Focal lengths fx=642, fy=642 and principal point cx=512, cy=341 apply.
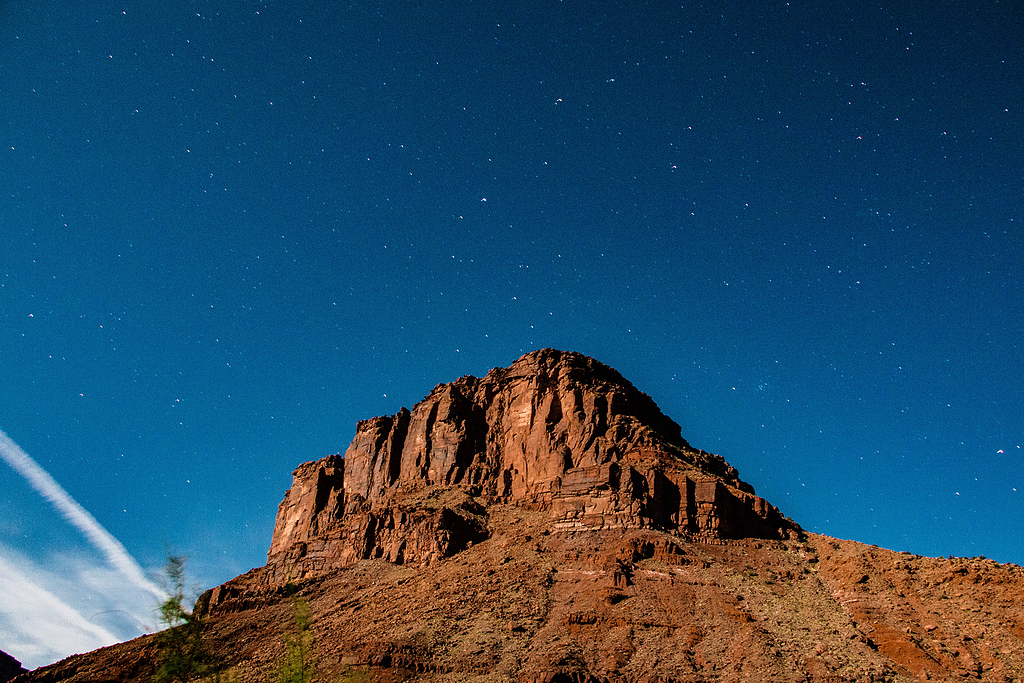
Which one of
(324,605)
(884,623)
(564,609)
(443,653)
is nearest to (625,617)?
(564,609)

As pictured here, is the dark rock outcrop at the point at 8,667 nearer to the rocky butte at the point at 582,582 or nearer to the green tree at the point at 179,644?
the rocky butte at the point at 582,582

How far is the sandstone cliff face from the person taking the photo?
2771 inches

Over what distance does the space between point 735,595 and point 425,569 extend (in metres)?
32.4

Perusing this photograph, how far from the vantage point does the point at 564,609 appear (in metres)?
54.2

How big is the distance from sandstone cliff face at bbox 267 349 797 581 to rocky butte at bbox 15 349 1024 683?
328mm

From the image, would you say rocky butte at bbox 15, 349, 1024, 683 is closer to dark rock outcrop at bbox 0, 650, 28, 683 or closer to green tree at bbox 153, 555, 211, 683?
green tree at bbox 153, 555, 211, 683

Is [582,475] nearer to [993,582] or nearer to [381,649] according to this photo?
[381,649]

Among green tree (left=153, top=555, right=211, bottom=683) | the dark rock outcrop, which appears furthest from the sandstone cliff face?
green tree (left=153, top=555, right=211, bottom=683)

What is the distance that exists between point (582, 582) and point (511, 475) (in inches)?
1362

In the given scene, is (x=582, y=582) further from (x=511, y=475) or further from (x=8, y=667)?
(x=8, y=667)

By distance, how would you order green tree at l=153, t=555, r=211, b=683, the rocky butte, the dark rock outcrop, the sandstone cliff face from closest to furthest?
green tree at l=153, t=555, r=211, b=683
the rocky butte
the sandstone cliff face
the dark rock outcrop

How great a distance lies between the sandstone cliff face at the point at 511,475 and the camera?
231 feet

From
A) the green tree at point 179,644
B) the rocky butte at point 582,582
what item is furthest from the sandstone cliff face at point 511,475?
the green tree at point 179,644

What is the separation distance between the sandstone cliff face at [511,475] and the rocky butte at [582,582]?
0.33 metres
